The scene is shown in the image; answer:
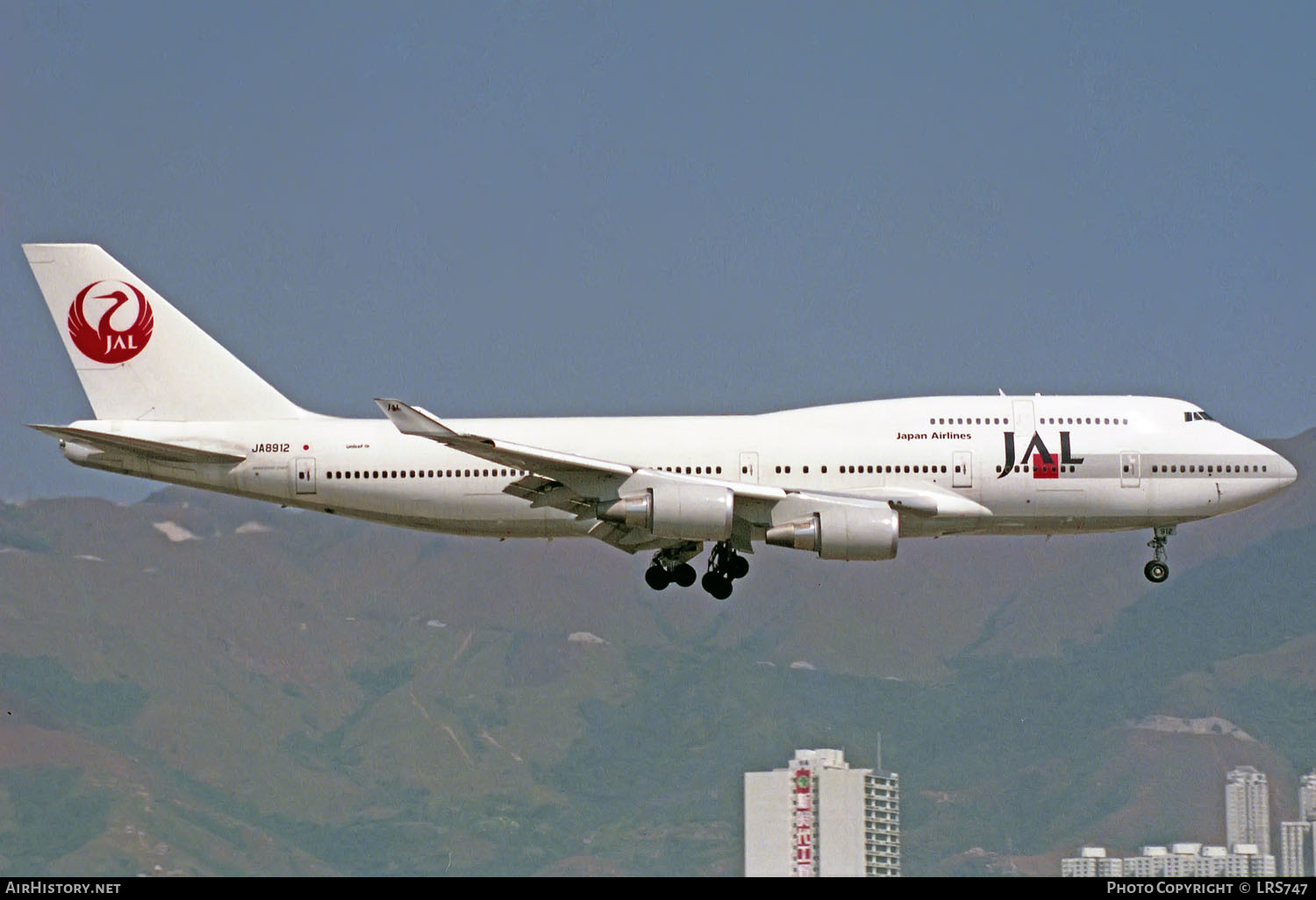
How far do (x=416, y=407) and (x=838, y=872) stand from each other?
162472 mm

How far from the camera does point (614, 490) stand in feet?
162

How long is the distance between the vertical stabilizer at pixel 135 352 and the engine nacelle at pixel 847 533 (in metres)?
15.1

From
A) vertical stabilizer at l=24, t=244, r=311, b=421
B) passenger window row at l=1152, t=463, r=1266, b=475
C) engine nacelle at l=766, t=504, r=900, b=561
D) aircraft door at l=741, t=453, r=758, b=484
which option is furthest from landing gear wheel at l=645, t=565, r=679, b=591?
passenger window row at l=1152, t=463, r=1266, b=475

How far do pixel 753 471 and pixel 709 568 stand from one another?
3.54 metres

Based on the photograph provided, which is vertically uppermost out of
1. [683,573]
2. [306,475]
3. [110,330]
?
[110,330]

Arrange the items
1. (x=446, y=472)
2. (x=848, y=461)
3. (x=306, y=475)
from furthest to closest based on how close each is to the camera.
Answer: (x=306, y=475), (x=446, y=472), (x=848, y=461)

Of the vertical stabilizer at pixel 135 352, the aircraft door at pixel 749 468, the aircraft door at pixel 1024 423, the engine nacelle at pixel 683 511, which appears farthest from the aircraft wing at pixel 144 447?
the aircraft door at pixel 1024 423

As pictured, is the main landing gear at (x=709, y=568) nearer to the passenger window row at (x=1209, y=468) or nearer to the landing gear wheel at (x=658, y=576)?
the landing gear wheel at (x=658, y=576)

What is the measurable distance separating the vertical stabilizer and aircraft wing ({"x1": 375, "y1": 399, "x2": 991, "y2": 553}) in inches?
332

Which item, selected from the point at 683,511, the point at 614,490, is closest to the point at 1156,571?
the point at 683,511

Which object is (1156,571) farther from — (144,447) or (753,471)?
(144,447)

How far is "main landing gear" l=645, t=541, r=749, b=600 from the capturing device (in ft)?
172

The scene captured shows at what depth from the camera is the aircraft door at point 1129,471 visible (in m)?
50.7
